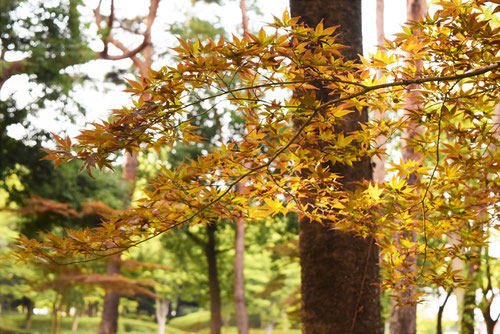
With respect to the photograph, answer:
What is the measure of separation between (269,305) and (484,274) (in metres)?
22.6

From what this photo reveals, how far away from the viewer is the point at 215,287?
14820mm

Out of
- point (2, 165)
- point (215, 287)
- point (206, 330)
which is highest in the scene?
point (2, 165)

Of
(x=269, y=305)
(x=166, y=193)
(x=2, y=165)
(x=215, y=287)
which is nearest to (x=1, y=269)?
(x=215, y=287)

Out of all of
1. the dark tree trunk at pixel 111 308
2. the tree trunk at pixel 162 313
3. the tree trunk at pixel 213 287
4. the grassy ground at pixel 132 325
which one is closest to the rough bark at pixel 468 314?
the tree trunk at pixel 213 287

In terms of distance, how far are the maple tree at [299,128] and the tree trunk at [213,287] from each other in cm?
1238

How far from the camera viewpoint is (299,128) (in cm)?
196

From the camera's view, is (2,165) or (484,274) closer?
(484,274)

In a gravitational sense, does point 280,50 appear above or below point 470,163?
above

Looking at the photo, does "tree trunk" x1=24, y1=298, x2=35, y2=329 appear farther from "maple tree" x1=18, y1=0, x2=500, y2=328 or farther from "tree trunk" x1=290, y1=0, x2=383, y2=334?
"maple tree" x1=18, y1=0, x2=500, y2=328

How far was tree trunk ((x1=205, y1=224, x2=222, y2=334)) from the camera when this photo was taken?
14516mm

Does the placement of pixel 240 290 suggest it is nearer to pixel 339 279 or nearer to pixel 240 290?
pixel 240 290

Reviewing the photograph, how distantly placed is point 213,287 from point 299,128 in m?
13.5

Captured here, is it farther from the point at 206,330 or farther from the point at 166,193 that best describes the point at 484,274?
the point at 206,330

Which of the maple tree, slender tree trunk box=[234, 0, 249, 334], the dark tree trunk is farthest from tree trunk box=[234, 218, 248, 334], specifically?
the maple tree
